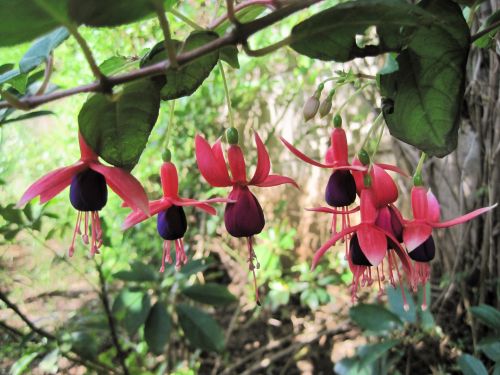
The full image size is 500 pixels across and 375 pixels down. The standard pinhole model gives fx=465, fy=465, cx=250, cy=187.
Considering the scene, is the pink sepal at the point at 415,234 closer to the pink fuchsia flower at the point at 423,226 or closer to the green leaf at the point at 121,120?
the pink fuchsia flower at the point at 423,226

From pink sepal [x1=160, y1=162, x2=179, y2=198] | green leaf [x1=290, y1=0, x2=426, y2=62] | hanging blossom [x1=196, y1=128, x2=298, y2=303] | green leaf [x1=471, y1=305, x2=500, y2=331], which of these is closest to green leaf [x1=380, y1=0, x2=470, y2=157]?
green leaf [x1=290, y1=0, x2=426, y2=62]

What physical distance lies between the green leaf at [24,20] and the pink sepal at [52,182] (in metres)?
0.15

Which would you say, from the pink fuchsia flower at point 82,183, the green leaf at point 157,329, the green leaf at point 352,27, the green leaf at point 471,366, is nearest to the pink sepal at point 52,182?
the pink fuchsia flower at point 82,183

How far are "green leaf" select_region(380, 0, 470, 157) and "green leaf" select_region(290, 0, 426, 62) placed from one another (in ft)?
0.08

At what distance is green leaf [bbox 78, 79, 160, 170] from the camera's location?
317mm

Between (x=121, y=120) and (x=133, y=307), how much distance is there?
97 cm

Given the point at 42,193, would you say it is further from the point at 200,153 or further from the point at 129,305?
the point at 129,305

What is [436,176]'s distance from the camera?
1404mm

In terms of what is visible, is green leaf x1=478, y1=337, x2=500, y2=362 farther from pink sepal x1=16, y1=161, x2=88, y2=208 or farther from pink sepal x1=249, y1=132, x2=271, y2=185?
pink sepal x1=16, y1=161, x2=88, y2=208

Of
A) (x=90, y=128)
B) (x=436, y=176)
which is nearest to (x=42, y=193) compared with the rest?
(x=90, y=128)

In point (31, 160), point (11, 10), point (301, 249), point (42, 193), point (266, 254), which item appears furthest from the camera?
point (301, 249)

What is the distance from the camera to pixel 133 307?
3.98ft

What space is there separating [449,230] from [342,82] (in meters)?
1.10

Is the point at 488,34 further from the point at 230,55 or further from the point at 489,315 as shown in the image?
the point at 489,315
